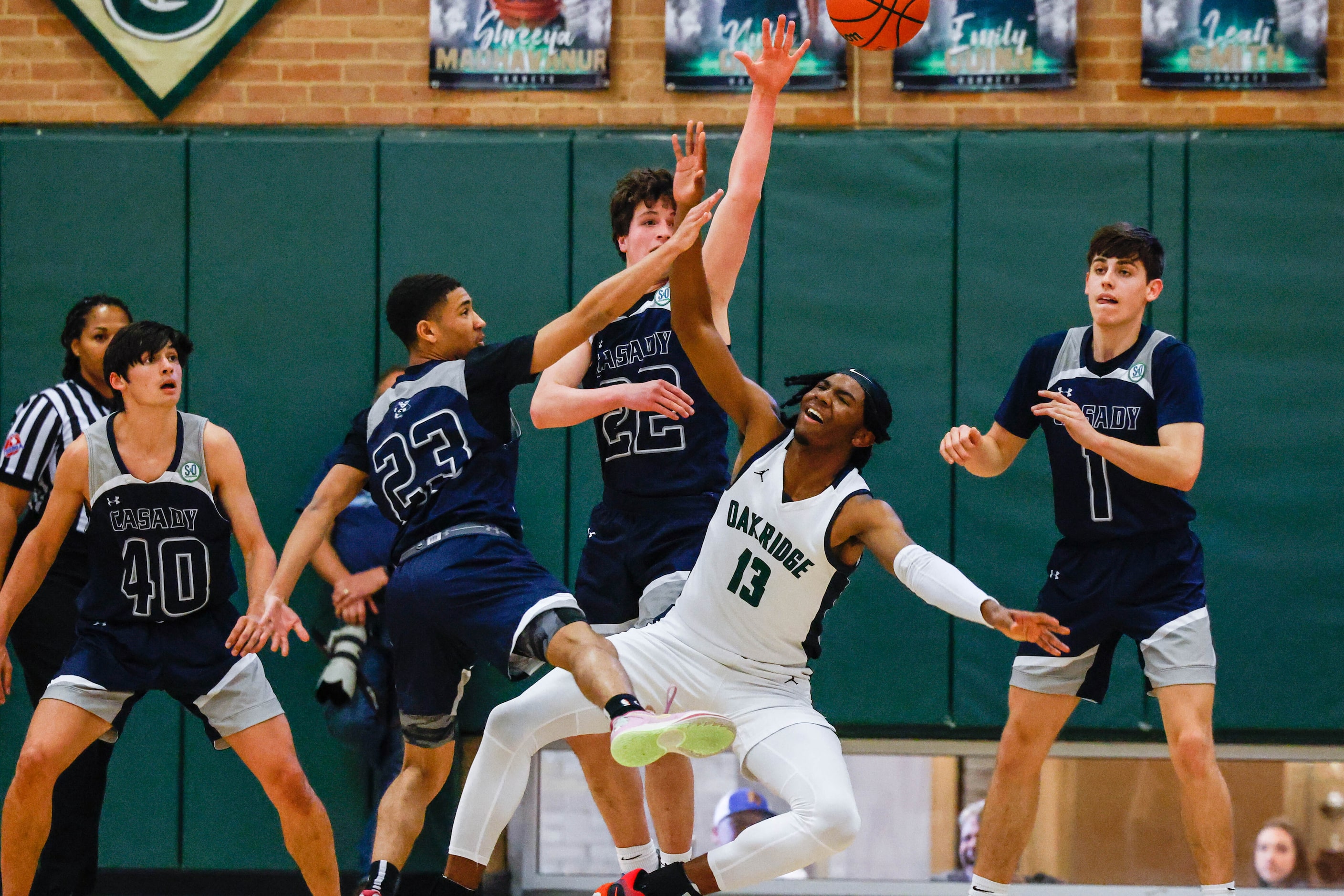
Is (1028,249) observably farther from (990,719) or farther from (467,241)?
(467,241)

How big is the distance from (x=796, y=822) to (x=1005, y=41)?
14.5ft

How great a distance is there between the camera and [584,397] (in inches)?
167

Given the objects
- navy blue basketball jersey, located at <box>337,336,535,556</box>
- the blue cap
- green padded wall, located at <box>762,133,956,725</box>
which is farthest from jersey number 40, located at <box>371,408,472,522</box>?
the blue cap

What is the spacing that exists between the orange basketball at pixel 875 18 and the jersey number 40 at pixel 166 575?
9.84 feet

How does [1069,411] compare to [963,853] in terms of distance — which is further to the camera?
[963,853]

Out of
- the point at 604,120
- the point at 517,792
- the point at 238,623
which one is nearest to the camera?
the point at 517,792

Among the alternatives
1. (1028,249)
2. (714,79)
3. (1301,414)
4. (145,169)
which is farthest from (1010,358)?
(145,169)

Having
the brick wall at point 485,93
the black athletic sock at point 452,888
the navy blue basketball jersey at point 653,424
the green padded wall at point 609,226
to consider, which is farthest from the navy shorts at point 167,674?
the brick wall at point 485,93

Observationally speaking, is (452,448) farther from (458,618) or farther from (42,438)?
(42,438)

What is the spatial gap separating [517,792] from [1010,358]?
3.49m

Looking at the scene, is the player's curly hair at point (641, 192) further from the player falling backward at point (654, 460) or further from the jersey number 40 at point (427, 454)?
Result: the jersey number 40 at point (427, 454)

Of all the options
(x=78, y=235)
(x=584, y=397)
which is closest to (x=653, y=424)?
(x=584, y=397)

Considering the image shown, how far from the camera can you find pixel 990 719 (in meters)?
6.47

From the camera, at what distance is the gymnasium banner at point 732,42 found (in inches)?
268
